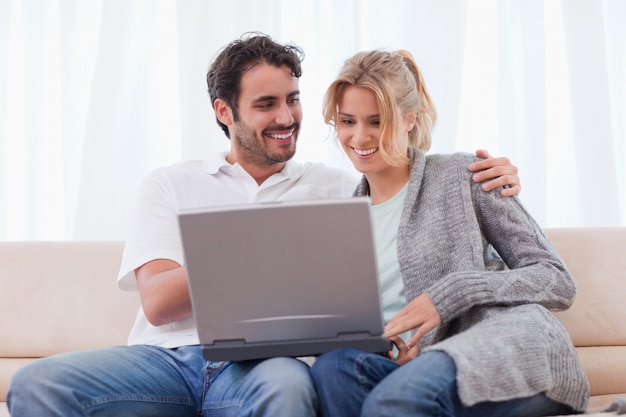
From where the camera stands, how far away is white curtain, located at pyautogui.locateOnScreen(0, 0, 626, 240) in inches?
106

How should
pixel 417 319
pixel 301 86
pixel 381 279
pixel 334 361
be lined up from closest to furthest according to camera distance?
pixel 334 361, pixel 417 319, pixel 381 279, pixel 301 86

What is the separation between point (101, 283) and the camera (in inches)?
83.8

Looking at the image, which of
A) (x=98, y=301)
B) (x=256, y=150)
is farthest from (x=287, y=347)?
(x=98, y=301)

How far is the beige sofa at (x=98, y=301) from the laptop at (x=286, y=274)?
0.75 metres

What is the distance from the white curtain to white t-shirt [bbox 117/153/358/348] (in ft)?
1.97

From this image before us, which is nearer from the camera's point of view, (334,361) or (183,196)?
(334,361)

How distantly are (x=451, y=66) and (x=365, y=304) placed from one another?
5.00ft

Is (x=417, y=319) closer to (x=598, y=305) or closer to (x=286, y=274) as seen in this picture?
(x=286, y=274)

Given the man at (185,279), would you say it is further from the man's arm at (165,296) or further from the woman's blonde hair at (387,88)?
the woman's blonde hair at (387,88)

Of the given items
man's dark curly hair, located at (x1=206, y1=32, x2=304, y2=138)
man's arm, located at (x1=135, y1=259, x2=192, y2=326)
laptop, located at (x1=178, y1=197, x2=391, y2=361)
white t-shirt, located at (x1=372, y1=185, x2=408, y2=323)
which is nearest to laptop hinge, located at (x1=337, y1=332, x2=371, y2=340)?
laptop, located at (x1=178, y1=197, x2=391, y2=361)

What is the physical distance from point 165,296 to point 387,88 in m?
0.68

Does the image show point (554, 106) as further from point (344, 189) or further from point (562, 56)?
point (344, 189)

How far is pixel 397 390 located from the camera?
1.30 meters

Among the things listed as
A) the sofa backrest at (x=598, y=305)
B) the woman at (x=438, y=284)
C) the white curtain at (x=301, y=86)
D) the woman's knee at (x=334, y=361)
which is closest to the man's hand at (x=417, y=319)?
the woman at (x=438, y=284)
